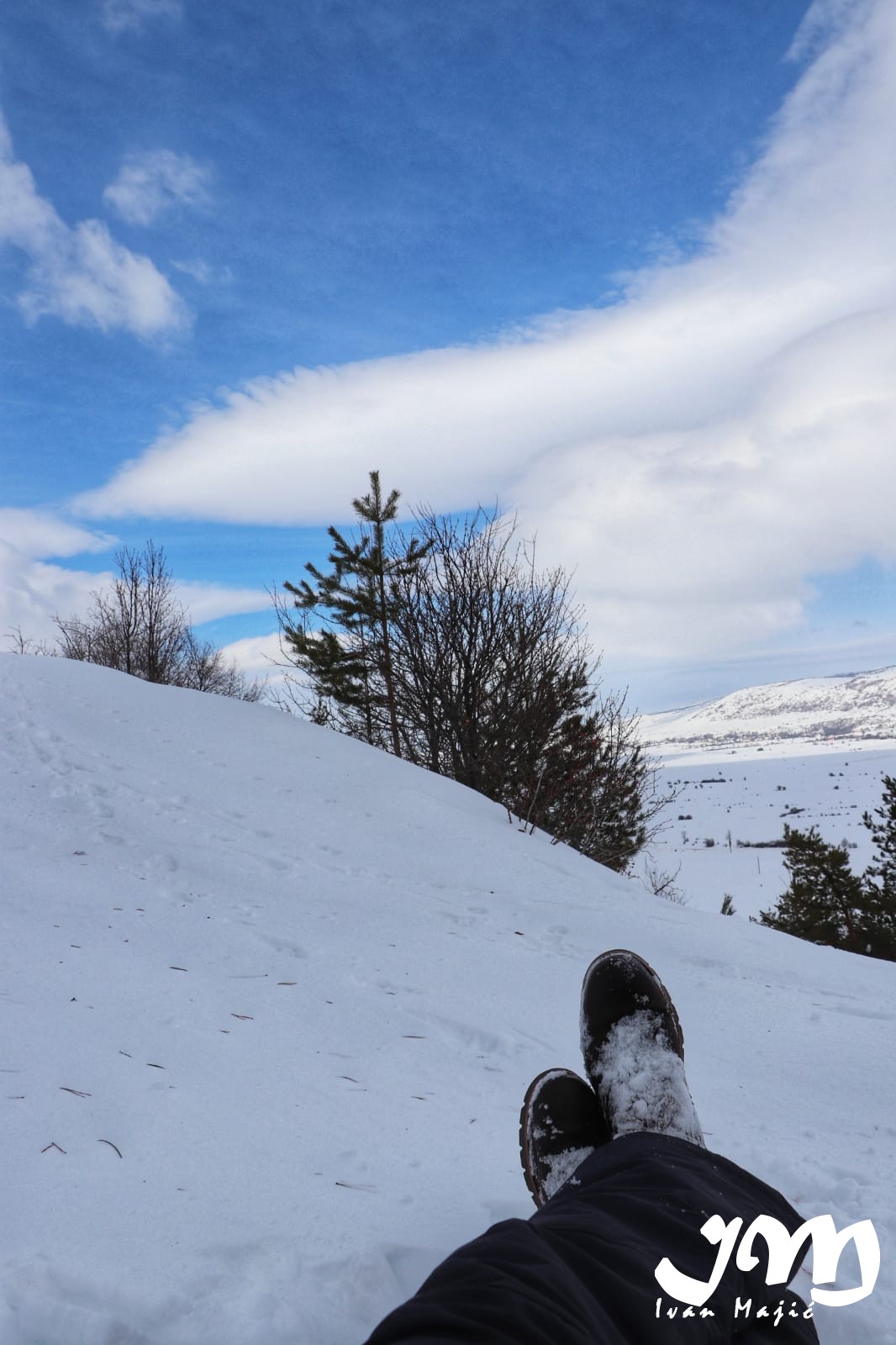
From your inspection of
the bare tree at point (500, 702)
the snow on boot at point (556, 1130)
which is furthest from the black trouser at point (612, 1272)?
the bare tree at point (500, 702)

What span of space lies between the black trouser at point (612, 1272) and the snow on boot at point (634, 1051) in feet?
1.40

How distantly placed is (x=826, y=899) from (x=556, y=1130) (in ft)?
49.5

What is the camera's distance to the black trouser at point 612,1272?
98cm

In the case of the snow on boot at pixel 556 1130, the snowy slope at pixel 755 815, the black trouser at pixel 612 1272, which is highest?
the black trouser at pixel 612 1272

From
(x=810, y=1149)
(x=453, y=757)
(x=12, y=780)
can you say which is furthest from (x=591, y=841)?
(x=810, y=1149)

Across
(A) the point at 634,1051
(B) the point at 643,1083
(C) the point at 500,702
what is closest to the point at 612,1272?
(B) the point at 643,1083

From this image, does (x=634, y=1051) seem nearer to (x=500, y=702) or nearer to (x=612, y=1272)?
(x=612, y=1272)

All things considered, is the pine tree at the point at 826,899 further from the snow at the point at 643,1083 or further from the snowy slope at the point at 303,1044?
the snow at the point at 643,1083

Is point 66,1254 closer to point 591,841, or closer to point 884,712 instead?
point 591,841

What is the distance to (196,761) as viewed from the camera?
22.8ft

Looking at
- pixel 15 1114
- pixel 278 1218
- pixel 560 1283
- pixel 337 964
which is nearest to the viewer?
pixel 560 1283

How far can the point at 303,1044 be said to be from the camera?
109 inches

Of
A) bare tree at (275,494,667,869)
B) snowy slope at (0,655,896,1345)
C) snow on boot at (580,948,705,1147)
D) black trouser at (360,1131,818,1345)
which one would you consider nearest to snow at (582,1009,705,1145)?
snow on boot at (580,948,705,1147)

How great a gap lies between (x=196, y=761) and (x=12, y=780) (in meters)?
1.68
